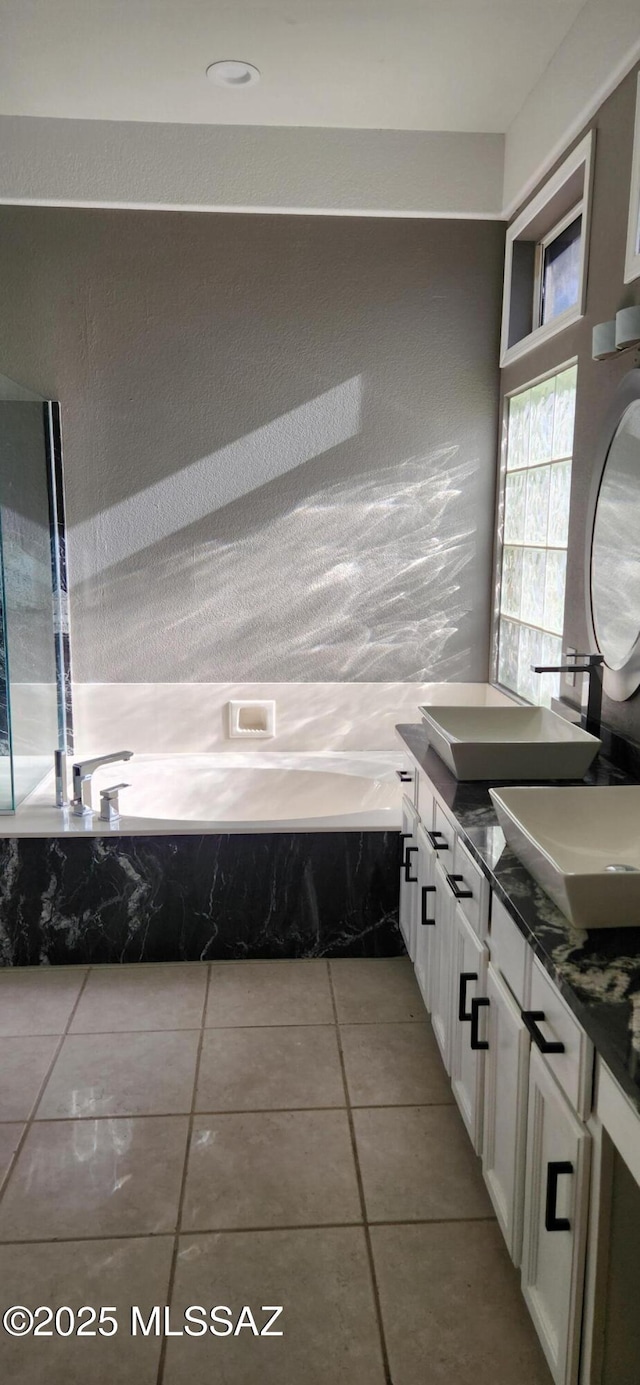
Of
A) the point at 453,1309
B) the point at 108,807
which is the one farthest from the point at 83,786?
the point at 453,1309

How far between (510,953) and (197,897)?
4.93 ft

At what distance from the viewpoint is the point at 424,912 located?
2.50m

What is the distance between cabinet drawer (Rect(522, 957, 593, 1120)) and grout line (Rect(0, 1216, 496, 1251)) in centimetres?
65

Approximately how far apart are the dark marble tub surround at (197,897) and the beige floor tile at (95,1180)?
2.59 ft

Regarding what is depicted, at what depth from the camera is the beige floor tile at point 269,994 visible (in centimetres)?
272

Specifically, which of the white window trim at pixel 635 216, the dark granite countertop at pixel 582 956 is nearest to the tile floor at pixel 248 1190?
the dark granite countertop at pixel 582 956

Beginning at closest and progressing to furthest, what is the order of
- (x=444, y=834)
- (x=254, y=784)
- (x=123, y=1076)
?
(x=444, y=834) → (x=123, y=1076) → (x=254, y=784)

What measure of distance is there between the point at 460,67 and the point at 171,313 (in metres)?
1.27

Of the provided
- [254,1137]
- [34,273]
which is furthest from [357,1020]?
[34,273]

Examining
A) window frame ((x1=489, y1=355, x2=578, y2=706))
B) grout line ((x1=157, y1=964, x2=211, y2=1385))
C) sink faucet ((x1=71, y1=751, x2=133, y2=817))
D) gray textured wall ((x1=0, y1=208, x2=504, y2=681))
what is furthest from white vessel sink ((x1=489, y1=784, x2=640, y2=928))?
gray textured wall ((x1=0, y1=208, x2=504, y2=681))

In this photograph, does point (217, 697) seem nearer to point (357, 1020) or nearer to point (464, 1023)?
point (357, 1020)

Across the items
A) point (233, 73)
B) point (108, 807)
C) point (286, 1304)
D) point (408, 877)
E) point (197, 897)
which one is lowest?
point (286, 1304)

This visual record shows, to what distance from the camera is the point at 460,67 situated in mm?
3094

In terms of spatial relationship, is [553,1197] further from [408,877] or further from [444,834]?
[408,877]
